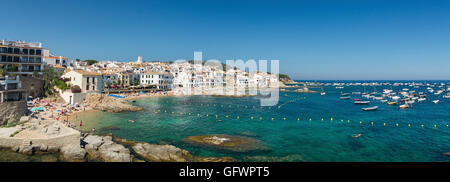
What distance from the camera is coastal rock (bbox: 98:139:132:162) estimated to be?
17375 mm

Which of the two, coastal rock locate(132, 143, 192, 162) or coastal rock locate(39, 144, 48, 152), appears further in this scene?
coastal rock locate(39, 144, 48, 152)

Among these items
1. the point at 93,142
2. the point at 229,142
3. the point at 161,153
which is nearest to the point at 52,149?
the point at 93,142

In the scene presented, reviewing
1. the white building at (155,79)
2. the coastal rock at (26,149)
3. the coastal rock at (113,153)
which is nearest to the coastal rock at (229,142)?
the coastal rock at (113,153)

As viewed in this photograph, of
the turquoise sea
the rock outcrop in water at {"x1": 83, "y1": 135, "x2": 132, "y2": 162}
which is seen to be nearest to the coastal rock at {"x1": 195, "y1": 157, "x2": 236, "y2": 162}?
the turquoise sea

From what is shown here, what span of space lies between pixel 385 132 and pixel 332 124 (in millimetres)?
6541

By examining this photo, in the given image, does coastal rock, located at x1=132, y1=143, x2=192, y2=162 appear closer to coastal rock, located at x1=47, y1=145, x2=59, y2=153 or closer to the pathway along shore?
the pathway along shore

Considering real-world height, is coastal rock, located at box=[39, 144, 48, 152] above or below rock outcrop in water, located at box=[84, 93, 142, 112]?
below

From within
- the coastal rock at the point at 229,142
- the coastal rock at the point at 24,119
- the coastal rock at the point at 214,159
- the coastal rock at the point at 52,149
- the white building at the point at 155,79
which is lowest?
the coastal rock at the point at 214,159

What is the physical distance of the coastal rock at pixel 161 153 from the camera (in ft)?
59.7

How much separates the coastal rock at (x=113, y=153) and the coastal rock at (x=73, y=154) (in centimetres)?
124

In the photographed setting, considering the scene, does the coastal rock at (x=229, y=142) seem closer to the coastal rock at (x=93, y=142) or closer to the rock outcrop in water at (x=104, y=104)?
the coastal rock at (x=93, y=142)

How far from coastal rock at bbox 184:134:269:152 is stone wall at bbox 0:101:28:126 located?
1922 centimetres
